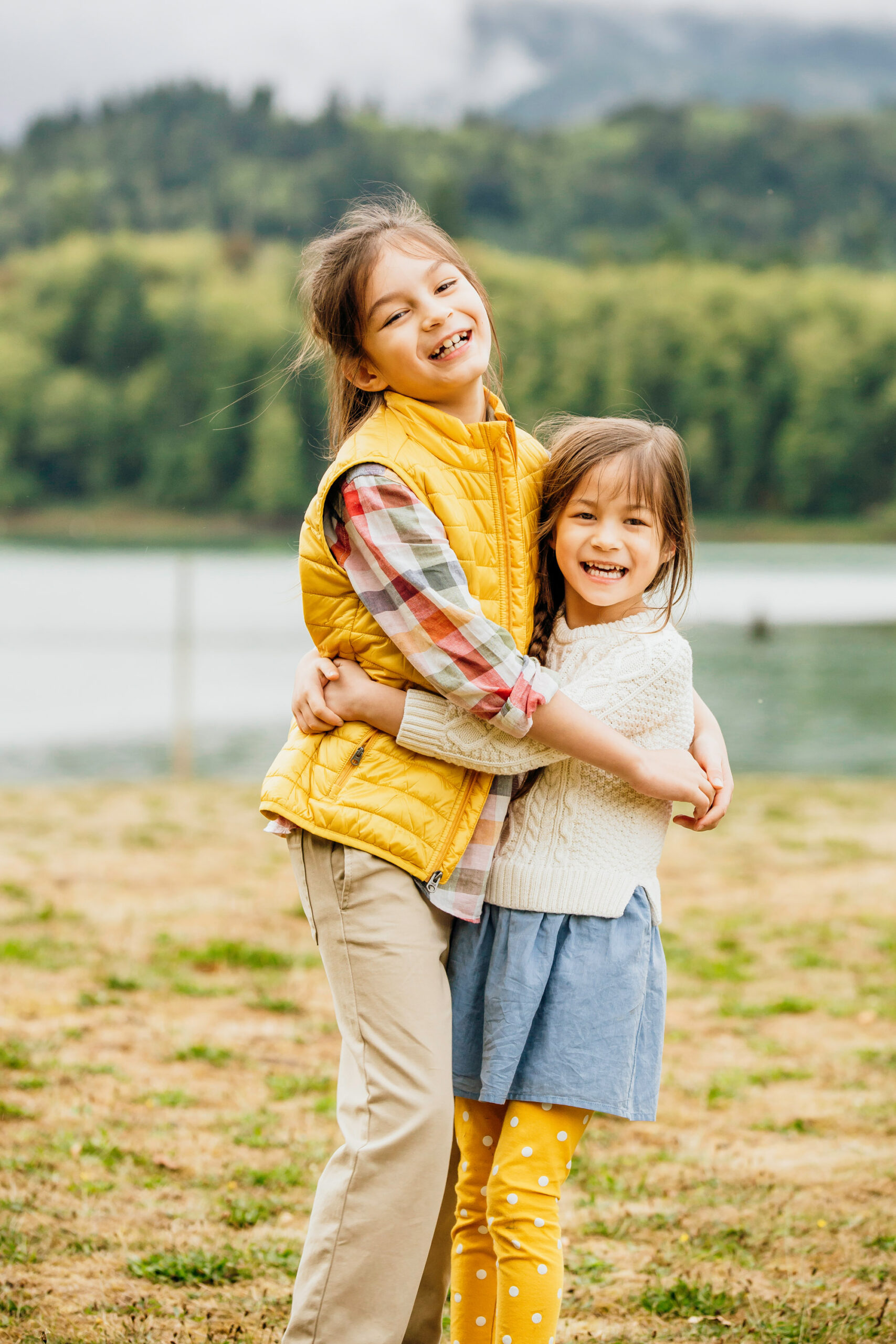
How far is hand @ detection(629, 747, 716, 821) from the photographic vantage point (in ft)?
6.32

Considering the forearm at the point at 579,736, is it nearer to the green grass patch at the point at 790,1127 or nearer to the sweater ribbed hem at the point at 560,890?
the sweater ribbed hem at the point at 560,890

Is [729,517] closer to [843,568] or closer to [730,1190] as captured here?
[843,568]

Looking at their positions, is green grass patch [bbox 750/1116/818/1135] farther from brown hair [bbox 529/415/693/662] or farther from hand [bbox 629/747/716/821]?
brown hair [bbox 529/415/693/662]

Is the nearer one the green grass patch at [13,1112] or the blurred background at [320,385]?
the green grass patch at [13,1112]

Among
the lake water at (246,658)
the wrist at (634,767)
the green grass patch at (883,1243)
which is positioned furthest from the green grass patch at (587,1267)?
the lake water at (246,658)

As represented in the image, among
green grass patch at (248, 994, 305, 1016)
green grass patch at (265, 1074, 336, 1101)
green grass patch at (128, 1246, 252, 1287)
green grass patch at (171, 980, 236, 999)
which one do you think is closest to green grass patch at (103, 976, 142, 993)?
green grass patch at (171, 980, 236, 999)

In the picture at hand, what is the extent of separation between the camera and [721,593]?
33094mm

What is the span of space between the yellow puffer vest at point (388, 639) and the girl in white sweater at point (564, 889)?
0.04m

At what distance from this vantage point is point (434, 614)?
1.86 meters

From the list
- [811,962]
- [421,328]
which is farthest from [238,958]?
[421,328]

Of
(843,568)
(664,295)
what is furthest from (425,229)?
(664,295)

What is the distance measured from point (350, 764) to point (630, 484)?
1.83 feet

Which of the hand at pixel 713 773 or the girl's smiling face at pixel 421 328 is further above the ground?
the girl's smiling face at pixel 421 328

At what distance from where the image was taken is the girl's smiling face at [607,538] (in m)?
1.98
